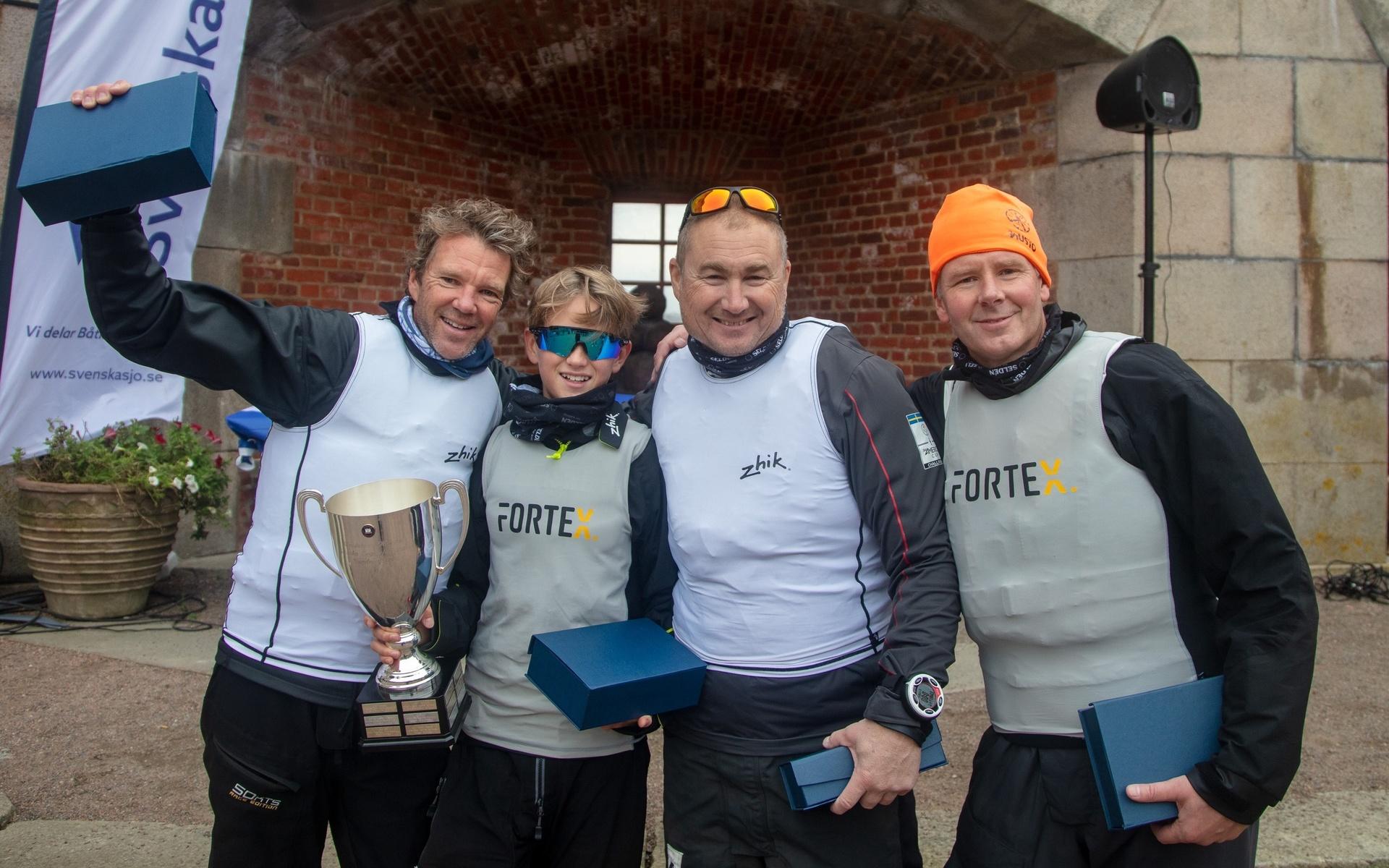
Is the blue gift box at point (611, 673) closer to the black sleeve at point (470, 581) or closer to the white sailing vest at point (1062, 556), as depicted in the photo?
the black sleeve at point (470, 581)

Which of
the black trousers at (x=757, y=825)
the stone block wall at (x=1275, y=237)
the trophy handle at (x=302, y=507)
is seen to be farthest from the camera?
the stone block wall at (x=1275, y=237)

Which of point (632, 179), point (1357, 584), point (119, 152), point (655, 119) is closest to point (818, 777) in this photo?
point (119, 152)

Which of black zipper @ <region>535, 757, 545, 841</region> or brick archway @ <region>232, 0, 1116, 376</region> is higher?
brick archway @ <region>232, 0, 1116, 376</region>

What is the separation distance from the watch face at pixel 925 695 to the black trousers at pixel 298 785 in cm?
111

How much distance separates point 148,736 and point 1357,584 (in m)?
6.74

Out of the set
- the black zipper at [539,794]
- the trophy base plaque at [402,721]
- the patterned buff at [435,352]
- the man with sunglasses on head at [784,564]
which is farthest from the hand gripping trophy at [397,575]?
the man with sunglasses on head at [784,564]

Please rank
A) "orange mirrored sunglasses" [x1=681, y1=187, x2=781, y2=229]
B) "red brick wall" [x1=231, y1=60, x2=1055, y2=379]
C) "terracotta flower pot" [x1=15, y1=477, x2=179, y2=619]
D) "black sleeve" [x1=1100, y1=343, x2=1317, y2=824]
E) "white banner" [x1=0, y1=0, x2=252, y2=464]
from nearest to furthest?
1. "black sleeve" [x1=1100, y1=343, x2=1317, y2=824]
2. "orange mirrored sunglasses" [x1=681, y1=187, x2=781, y2=229]
3. "white banner" [x1=0, y1=0, x2=252, y2=464]
4. "terracotta flower pot" [x1=15, y1=477, x2=179, y2=619]
5. "red brick wall" [x1=231, y1=60, x2=1055, y2=379]

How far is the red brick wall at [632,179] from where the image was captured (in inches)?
256

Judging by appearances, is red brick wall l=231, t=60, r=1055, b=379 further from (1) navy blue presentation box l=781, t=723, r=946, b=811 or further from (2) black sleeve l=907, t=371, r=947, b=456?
(1) navy blue presentation box l=781, t=723, r=946, b=811

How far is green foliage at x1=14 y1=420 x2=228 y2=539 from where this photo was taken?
523cm

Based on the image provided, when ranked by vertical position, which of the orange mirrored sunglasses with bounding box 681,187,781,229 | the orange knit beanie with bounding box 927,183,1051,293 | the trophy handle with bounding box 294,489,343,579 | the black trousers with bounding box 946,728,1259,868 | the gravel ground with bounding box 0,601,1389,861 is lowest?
the gravel ground with bounding box 0,601,1389,861

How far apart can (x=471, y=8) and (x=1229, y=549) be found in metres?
6.08

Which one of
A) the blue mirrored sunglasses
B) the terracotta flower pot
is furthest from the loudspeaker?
the terracotta flower pot

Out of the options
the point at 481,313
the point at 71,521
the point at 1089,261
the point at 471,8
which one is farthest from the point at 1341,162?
the point at 71,521
